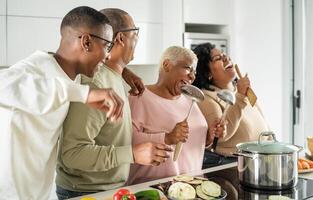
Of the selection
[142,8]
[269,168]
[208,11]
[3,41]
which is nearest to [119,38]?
[269,168]

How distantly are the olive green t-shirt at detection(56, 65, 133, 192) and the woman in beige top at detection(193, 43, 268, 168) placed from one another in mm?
593

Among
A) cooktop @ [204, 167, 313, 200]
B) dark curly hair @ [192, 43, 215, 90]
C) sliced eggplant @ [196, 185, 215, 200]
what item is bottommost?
cooktop @ [204, 167, 313, 200]

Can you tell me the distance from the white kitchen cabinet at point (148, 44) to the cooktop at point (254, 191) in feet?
5.09

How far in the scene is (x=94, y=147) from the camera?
1219 mm

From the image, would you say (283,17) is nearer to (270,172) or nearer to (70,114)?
(270,172)

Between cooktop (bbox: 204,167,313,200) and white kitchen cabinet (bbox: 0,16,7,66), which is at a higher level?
white kitchen cabinet (bbox: 0,16,7,66)

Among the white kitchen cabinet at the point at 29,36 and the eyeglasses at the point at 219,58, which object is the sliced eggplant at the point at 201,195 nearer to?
the eyeglasses at the point at 219,58

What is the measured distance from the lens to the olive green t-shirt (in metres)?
1.21

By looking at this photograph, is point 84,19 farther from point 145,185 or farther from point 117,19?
point 145,185

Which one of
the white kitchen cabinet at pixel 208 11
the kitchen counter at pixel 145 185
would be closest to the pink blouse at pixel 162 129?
the kitchen counter at pixel 145 185

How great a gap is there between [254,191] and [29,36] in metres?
1.67

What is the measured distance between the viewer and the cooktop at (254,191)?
133 centimetres

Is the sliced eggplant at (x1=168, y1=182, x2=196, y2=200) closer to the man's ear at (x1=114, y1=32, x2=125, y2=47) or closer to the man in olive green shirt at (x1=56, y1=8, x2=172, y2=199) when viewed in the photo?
the man in olive green shirt at (x1=56, y1=8, x2=172, y2=199)

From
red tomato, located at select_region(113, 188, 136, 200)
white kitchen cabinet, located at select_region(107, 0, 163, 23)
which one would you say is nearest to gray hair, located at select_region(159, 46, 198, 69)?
red tomato, located at select_region(113, 188, 136, 200)
